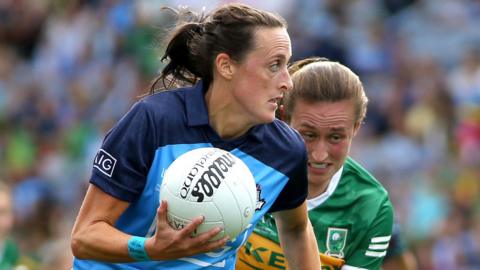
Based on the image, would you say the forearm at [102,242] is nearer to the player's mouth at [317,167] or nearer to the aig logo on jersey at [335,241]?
the player's mouth at [317,167]

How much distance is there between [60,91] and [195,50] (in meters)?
10.6

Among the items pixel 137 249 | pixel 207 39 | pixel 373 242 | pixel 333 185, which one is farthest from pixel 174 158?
pixel 373 242

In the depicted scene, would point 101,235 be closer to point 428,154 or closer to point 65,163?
point 428,154

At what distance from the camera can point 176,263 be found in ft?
16.2

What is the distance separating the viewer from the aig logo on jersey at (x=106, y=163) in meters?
4.72

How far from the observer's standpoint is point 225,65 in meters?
4.94

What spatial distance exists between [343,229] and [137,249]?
1.67 meters

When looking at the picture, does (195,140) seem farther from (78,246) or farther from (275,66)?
(78,246)

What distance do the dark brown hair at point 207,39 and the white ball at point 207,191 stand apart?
500 mm

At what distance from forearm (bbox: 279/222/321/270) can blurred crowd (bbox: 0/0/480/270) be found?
120 inches

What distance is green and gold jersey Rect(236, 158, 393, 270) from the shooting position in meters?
5.97

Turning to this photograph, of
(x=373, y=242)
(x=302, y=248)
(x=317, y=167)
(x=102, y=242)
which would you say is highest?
(x=102, y=242)

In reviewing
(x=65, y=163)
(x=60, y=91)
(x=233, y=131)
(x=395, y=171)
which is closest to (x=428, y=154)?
(x=395, y=171)

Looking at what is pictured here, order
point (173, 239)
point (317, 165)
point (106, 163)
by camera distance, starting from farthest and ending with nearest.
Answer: point (317, 165) < point (106, 163) < point (173, 239)
